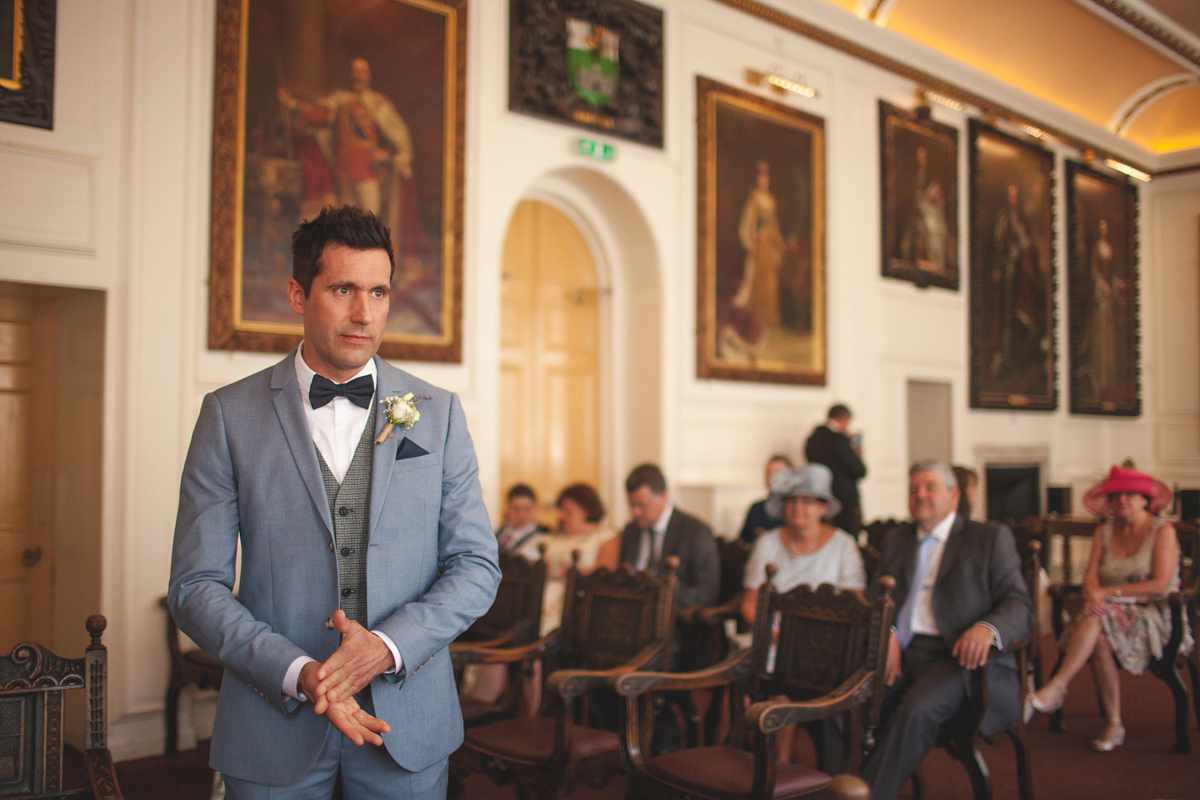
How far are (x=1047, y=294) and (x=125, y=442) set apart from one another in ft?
36.0

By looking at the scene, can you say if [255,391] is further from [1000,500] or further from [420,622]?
[1000,500]

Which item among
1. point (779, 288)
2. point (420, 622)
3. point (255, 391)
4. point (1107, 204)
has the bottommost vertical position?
point (420, 622)

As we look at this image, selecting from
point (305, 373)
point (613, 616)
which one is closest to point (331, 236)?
point (305, 373)

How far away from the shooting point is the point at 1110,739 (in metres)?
5.23

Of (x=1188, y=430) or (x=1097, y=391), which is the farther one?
(x=1188, y=430)

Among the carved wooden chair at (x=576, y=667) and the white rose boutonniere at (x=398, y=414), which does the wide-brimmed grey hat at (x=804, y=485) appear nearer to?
the carved wooden chair at (x=576, y=667)

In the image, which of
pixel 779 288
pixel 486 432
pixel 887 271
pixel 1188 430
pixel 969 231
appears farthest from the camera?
pixel 1188 430

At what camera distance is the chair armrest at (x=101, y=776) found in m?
2.13

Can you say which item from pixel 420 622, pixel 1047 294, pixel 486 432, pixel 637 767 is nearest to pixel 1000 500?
pixel 1047 294

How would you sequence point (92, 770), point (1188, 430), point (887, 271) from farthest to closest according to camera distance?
point (1188, 430) < point (887, 271) < point (92, 770)

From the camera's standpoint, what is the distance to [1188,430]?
14.0 m

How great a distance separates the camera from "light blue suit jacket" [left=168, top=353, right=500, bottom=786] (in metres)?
1.88

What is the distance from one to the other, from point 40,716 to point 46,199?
351cm

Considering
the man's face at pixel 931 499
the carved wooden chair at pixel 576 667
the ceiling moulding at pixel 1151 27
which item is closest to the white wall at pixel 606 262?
the ceiling moulding at pixel 1151 27
